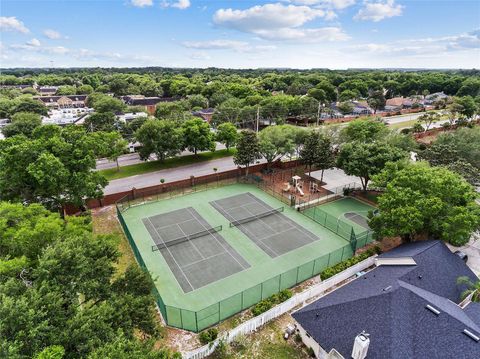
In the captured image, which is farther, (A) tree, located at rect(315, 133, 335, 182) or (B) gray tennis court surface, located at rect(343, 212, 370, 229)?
(A) tree, located at rect(315, 133, 335, 182)

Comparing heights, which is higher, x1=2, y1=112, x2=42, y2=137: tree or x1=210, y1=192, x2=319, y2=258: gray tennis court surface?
x1=2, y1=112, x2=42, y2=137: tree

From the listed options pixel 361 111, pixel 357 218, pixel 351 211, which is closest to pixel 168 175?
pixel 351 211

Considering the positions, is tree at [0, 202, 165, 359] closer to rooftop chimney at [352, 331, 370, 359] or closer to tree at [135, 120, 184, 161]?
rooftop chimney at [352, 331, 370, 359]

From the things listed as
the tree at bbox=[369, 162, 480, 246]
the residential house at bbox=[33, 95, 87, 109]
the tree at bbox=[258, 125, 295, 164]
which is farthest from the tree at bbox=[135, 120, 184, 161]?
the residential house at bbox=[33, 95, 87, 109]

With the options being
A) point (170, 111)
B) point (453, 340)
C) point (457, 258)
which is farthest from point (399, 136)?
point (170, 111)

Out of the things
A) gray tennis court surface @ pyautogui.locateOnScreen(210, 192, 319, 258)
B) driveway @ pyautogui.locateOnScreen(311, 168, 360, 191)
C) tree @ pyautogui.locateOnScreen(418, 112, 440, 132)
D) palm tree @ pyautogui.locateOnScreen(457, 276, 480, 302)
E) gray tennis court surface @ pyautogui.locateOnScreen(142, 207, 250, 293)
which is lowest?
gray tennis court surface @ pyautogui.locateOnScreen(142, 207, 250, 293)

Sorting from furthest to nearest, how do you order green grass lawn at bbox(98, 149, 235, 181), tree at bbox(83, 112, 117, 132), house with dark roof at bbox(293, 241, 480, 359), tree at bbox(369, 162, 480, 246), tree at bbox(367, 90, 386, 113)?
tree at bbox(367, 90, 386, 113) < tree at bbox(83, 112, 117, 132) < green grass lawn at bbox(98, 149, 235, 181) < tree at bbox(369, 162, 480, 246) < house with dark roof at bbox(293, 241, 480, 359)

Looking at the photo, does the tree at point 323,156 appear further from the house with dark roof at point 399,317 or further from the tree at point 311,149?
the house with dark roof at point 399,317
